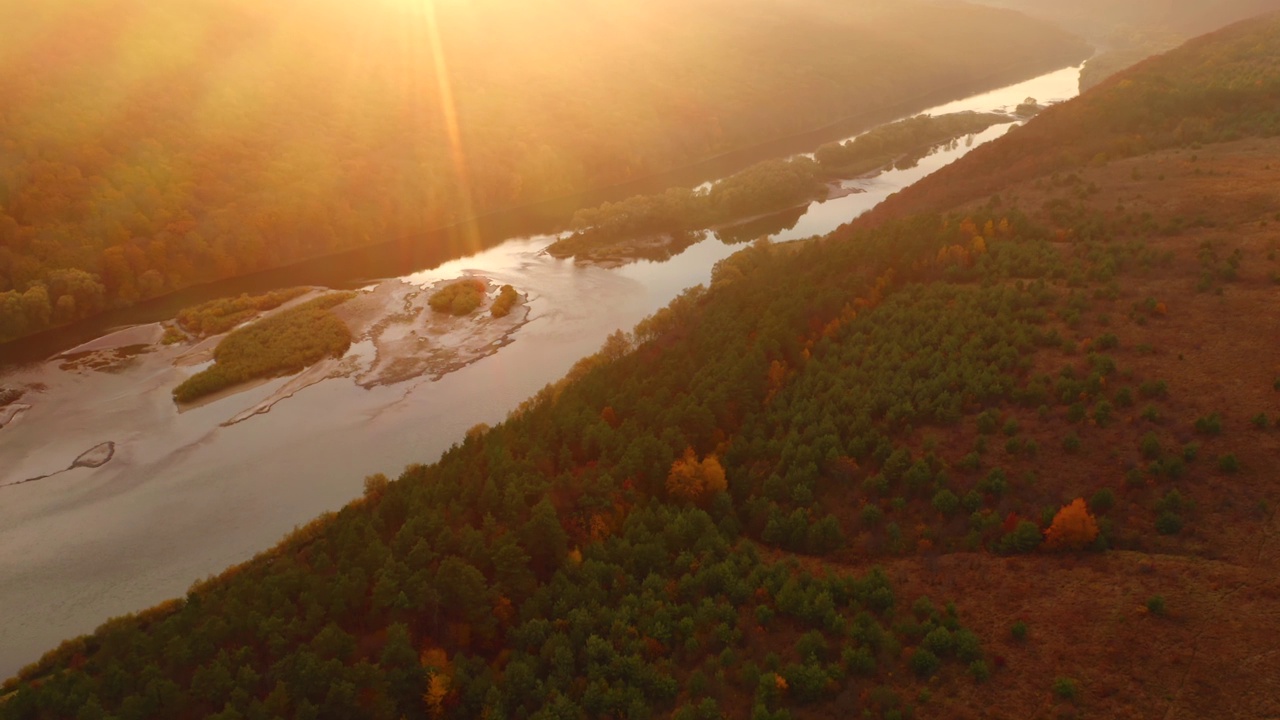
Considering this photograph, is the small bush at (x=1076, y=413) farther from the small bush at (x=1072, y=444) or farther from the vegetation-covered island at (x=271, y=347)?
the vegetation-covered island at (x=271, y=347)

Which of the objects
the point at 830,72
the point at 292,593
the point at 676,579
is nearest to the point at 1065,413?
the point at 676,579

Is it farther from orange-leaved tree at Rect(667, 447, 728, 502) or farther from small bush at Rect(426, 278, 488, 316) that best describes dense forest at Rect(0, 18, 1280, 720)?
Result: small bush at Rect(426, 278, 488, 316)

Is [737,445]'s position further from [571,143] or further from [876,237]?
[571,143]

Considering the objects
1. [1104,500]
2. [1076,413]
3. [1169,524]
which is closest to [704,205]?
[1076,413]

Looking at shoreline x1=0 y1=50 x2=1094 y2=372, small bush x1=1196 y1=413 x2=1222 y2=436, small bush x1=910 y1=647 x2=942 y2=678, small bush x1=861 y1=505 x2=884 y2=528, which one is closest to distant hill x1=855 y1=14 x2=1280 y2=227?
small bush x1=1196 y1=413 x2=1222 y2=436

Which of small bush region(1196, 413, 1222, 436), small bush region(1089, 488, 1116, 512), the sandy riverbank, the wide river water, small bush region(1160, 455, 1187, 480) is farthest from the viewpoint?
the sandy riverbank

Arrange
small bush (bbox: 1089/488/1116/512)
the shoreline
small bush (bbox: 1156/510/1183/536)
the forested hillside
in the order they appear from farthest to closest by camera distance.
→ 1. the forested hillside
2. the shoreline
3. small bush (bbox: 1089/488/1116/512)
4. small bush (bbox: 1156/510/1183/536)

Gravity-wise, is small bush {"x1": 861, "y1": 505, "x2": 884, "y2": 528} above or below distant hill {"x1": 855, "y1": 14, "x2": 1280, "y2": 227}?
below
